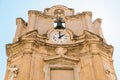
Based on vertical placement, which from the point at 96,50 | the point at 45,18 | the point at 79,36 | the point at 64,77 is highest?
the point at 45,18

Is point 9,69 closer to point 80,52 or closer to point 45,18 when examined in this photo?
point 80,52

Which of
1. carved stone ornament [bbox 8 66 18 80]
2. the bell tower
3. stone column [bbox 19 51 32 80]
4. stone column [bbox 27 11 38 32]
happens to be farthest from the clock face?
carved stone ornament [bbox 8 66 18 80]

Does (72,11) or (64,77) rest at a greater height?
(72,11)

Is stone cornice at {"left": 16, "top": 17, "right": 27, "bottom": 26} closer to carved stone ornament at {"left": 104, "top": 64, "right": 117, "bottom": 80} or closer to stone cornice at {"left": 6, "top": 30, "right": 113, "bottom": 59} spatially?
stone cornice at {"left": 6, "top": 30, "right": 113, "bottom": 59}

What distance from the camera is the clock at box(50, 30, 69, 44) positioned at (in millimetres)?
20441

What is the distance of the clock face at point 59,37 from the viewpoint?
20.4 m

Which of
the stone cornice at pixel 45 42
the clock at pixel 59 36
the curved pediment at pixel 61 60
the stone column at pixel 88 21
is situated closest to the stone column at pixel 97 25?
the stone column at pixel 88 21

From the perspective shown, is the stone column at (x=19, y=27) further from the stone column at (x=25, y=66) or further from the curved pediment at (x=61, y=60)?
the curved pediment at (x=61, y=60)

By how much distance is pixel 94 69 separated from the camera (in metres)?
17.6

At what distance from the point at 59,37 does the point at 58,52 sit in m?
1.72

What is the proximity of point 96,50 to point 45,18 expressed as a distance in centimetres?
602

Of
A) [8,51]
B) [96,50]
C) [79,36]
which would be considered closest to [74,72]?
[96,50]

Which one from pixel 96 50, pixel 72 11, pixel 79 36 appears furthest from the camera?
pixel 72 11

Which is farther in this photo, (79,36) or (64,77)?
(79,36)
